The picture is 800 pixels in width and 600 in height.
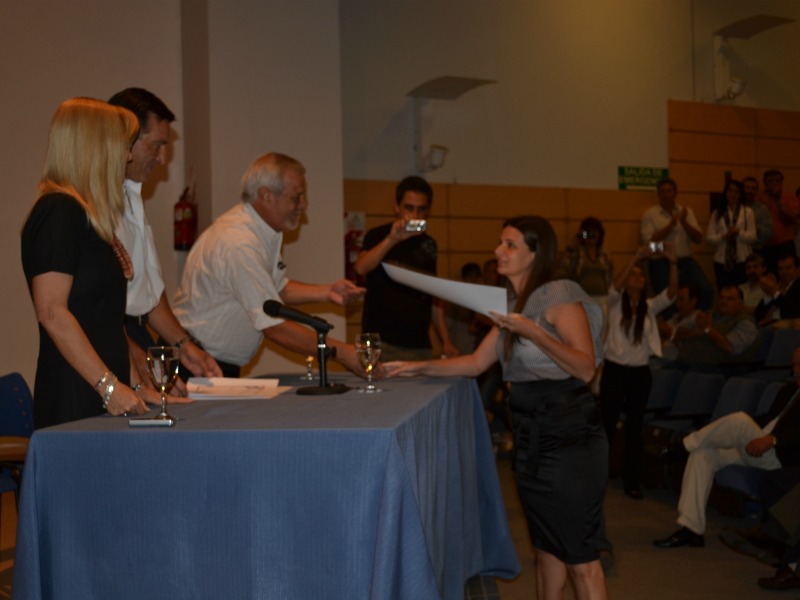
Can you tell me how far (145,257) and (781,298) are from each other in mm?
5479

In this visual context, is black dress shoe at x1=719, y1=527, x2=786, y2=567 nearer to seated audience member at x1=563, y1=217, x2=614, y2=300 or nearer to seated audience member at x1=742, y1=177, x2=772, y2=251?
seated audience member at x1=563, y1=217, x2=614, y2=300

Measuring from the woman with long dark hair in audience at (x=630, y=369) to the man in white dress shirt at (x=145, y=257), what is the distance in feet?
11.9

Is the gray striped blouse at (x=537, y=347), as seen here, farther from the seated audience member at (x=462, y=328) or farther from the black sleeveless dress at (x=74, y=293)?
the seated audience member at (x=462, y=328)

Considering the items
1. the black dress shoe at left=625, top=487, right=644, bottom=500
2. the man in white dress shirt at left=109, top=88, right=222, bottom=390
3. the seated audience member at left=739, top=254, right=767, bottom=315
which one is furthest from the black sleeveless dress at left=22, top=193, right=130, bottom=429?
the seated audience member at left=739, top=254, right=767, bottom=315

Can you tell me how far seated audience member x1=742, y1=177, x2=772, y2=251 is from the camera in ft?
30.4

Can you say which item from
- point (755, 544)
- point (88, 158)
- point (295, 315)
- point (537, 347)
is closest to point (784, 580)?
point (755, 544)

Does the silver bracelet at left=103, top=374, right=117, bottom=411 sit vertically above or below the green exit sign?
below

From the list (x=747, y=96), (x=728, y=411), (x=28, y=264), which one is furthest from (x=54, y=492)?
(x=747, y=96)

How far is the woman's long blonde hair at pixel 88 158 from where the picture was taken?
7.76 ft

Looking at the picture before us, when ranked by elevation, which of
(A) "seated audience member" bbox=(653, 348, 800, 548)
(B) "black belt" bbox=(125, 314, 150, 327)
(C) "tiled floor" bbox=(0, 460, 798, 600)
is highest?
(B) "black belt" bbox=(125, 314, 150, 327)

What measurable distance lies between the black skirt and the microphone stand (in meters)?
0.59

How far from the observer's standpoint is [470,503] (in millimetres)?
3342

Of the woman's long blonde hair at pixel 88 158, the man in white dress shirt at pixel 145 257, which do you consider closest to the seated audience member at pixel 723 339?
the man in white dress shirt at pixel 145 257

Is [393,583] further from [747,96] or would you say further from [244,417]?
[747,96]
